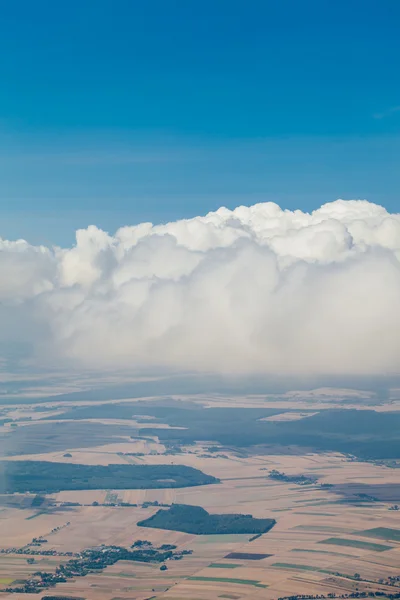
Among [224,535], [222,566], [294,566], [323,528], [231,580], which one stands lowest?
[231,580]

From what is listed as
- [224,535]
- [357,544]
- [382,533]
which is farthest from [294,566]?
[382,533]

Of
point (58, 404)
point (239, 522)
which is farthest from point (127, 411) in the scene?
point (239, 522)

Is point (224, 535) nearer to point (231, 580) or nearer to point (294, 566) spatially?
point (294, 566)

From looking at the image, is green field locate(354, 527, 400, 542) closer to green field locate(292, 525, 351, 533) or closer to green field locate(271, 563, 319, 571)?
green field locate(292, 525, 351, 533)

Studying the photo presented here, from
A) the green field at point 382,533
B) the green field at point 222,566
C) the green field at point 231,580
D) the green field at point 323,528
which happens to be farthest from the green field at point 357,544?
the green field at point 231,580

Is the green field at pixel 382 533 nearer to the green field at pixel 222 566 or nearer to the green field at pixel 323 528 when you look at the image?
the green field at pixel 323 528

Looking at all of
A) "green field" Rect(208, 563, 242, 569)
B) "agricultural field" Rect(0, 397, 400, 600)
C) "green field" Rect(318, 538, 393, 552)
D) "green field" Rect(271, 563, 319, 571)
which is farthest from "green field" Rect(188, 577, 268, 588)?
"green field" Rect(318, 538, 393, 552)

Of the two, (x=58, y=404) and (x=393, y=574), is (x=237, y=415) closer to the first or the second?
(x=58, y=404)
